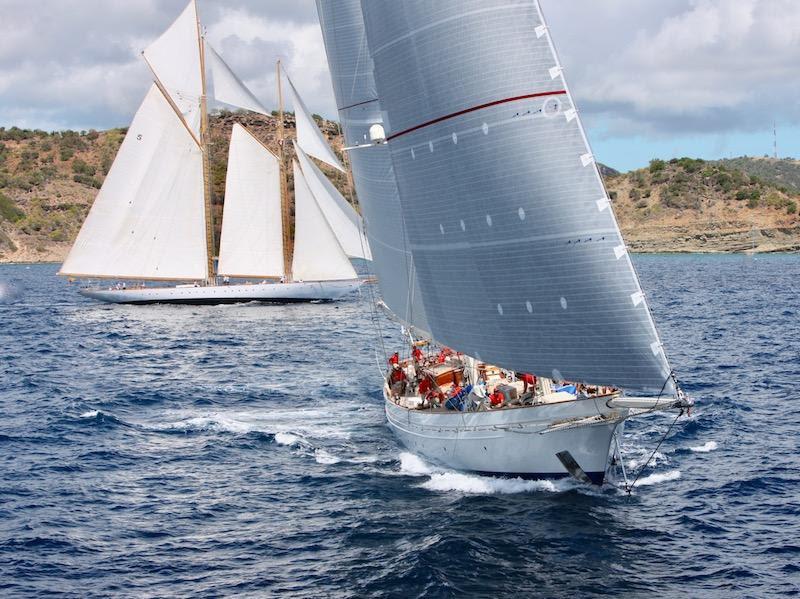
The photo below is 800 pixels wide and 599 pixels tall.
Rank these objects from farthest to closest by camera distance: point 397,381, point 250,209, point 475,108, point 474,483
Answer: point 250,209 → point 397,381 → point 474,483 → point 475,108

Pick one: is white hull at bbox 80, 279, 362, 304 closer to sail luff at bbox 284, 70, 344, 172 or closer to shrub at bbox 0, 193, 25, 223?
sail luff at bbox 284, 70, 344, 172

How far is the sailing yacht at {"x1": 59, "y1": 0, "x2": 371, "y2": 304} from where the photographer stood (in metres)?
79.2

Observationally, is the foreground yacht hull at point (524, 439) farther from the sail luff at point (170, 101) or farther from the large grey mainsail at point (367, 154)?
the sail luff at point (170, 101)

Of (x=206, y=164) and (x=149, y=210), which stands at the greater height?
(x=206, y=164)

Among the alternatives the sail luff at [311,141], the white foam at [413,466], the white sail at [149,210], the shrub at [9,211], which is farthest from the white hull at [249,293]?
the shrub at [9,211]

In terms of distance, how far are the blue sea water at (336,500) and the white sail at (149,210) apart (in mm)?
33020

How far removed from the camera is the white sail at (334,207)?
78.4 meters

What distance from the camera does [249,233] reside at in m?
82.3

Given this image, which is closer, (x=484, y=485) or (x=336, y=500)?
(x=336, y=500)

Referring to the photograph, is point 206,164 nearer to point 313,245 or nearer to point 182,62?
point 182,62

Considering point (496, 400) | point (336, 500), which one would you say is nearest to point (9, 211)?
point (336, 500)

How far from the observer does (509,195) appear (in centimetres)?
2244

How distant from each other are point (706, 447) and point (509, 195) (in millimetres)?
13438

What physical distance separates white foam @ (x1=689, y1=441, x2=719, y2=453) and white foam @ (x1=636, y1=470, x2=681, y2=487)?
2.81 m
